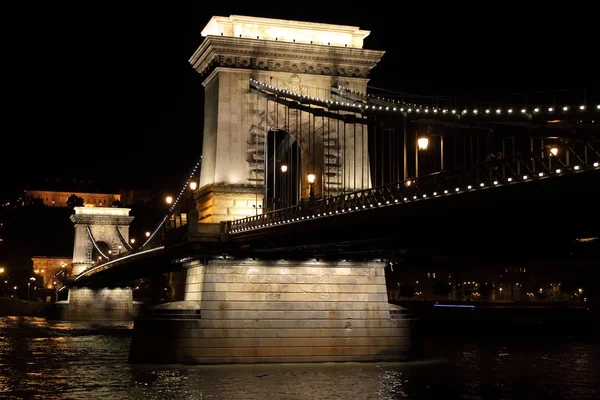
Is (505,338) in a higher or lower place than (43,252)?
lower

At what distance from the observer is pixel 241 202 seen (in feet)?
146

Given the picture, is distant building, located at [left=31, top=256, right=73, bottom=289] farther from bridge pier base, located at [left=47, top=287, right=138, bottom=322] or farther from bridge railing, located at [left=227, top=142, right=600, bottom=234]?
bridge railing, located at [left=227, top=142, right=600, bottom=234]

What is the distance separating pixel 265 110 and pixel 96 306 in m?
51.7

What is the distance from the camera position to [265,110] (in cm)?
4497

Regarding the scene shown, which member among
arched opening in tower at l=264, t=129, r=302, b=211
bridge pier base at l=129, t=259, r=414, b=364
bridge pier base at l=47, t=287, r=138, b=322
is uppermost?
arched opening in tower at l=264, t=129, r=302, b=211

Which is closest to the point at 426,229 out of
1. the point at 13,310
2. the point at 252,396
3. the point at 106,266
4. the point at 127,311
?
the point at 252,396

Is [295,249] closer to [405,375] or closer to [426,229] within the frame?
[405,375]

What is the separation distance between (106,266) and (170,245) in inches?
1193

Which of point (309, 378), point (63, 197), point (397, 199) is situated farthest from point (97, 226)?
point (397, 199)

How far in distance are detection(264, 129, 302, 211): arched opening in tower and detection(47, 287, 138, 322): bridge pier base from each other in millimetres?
43311

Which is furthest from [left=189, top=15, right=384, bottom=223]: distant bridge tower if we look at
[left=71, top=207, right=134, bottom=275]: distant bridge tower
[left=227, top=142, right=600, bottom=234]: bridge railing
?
[left=71, top=207, right=134, bottom=275]: distant bridge tower

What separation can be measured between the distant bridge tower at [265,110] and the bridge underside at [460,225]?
663cm

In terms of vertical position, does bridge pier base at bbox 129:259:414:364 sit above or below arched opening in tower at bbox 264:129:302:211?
below

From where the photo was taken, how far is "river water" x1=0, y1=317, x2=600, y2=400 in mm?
31734
